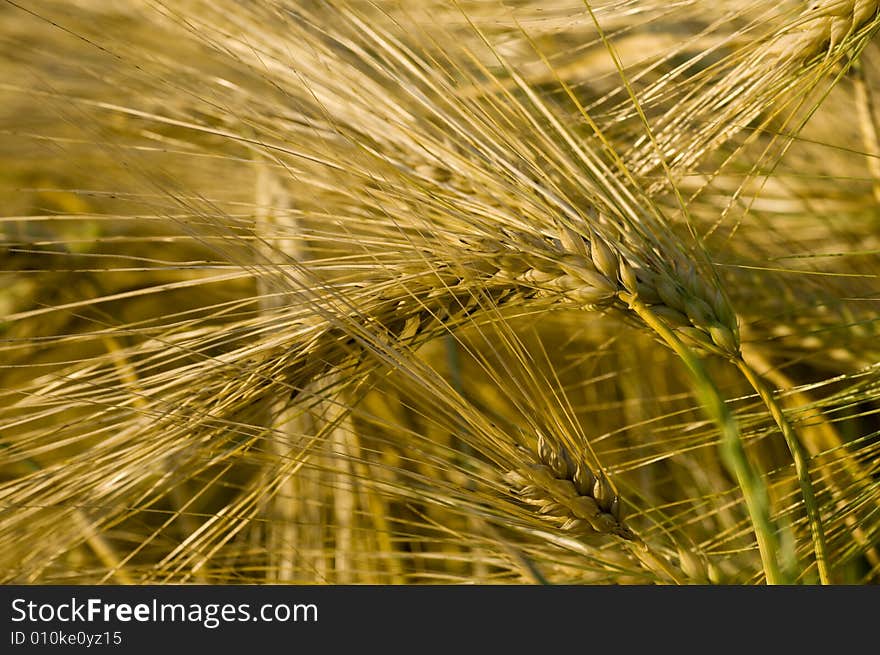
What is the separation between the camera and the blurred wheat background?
0.45 m

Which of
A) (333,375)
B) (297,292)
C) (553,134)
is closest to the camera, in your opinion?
(297,292)

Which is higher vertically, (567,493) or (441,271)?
(441,271)

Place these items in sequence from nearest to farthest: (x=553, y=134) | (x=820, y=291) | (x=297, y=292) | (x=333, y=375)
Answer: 1. (x=297, y=292)
2. (x=333, y=375)
3. (x=553, y=134)
4. (x=820, y=291)

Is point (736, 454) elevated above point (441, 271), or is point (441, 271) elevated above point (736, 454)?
point (441, 271)

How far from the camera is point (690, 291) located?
0.45 meters

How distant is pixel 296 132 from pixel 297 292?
15 cm

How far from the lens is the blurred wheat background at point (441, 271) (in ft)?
1.48

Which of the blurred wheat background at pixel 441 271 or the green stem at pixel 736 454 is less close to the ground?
the blurred wheat background at pixel 441 271

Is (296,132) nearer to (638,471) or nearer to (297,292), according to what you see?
(297,292)

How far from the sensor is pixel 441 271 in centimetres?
48

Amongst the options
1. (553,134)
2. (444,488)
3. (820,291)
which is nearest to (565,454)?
(444,488)

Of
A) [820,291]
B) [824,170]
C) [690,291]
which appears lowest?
[690,291]

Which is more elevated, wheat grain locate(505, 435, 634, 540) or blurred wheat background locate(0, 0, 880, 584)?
blurred wheat background locate(0, 0, 880, 584)

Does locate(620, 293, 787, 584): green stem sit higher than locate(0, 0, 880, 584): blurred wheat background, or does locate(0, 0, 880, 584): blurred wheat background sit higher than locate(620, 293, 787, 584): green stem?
locate(0, 0, 880, 584): blurred wheat background
